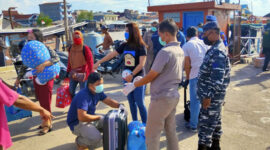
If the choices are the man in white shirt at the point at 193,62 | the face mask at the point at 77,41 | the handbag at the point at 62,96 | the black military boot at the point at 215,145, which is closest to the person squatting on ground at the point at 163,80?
the black military boot at the point at 215,145

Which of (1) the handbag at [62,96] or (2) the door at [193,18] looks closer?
(1) the handbag at [62,96]

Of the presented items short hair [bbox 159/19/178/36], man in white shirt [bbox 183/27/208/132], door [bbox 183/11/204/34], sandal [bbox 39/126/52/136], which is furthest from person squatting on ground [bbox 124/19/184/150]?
door [bbox 183/11/204/34]

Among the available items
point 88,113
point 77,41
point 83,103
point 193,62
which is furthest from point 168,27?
point 77,41

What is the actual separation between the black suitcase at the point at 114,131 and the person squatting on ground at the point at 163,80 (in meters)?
0.40

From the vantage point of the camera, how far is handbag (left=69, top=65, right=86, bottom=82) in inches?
171

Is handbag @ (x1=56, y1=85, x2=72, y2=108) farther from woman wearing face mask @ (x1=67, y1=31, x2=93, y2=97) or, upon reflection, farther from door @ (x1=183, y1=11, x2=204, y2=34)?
door @ (x1=183, y1=11, x2=204, y2=34)

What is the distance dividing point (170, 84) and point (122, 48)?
1469mm

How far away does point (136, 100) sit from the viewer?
142 inches

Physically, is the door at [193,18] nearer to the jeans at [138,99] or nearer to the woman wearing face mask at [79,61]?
the woman wearing face mask at [79,61]

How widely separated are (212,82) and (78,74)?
2646 mm

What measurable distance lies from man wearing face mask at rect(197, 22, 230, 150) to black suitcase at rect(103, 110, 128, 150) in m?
1.08

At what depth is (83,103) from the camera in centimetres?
304

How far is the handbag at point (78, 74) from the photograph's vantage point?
4350 mm

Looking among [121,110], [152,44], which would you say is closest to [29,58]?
[121,110]
